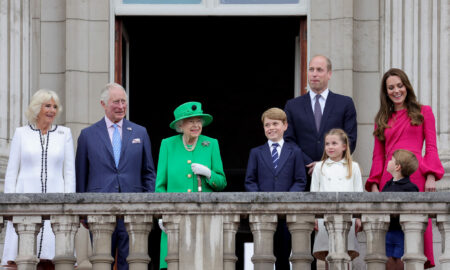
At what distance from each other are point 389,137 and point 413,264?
4.41ft

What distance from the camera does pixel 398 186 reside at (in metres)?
11.7

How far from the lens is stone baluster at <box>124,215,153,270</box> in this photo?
37.4ft

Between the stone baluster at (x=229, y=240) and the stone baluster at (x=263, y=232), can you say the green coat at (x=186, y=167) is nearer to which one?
the stone baluster at (x=229, y=240)

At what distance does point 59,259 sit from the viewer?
11461 millimetres

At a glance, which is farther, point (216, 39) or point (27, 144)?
point (216, 39)

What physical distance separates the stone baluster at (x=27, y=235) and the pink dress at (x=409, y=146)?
279 centimetres

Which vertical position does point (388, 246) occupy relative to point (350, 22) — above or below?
below

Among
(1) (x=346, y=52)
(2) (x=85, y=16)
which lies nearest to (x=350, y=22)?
(1) (x=346, y=52)

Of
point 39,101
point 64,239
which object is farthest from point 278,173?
point 39,101

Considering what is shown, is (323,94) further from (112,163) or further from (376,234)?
(112,163)

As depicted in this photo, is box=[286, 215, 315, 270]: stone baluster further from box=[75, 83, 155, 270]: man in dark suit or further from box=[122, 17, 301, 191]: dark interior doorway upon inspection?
box=[122, 17, 301, 191]: dark interior doorway

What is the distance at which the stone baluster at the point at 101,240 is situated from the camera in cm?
1140

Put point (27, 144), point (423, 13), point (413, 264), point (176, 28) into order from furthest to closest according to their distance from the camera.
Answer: point (176, 28) → point (423, 13) → point (27, 144) → point (413, 264)

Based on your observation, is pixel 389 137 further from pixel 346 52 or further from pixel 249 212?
pixel 346 52
